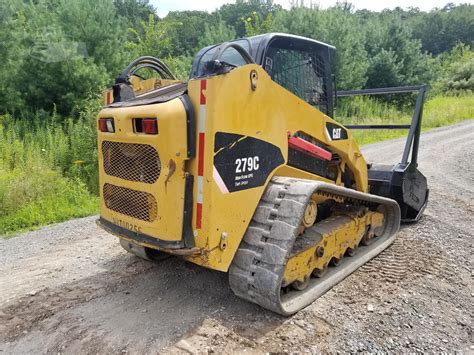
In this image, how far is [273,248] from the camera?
305 cm

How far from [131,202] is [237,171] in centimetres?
89

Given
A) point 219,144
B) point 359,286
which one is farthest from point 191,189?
point 359,286

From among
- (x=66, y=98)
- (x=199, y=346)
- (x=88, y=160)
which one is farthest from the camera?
(x=66, y=98)

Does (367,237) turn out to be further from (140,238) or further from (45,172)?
(45,172)

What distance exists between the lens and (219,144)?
2895 mm

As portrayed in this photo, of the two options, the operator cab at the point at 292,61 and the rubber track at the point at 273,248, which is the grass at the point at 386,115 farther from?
the rubber track at the point at 273,248

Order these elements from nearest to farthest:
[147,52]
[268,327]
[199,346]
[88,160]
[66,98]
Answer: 1. [199,346]
2. [268,327]
3. [88,160]
4. [66,98]
5. [147,52]

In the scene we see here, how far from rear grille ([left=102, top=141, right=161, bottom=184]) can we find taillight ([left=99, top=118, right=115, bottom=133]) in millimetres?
106

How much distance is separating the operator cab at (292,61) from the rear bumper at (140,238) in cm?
145

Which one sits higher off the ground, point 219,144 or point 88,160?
point 219,144

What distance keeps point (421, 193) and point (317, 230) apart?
8.23ft

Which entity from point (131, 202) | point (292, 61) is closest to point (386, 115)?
point (292, 61)

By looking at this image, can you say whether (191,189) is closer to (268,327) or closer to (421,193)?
(268,327)

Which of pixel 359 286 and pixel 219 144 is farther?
pixel 359 286
